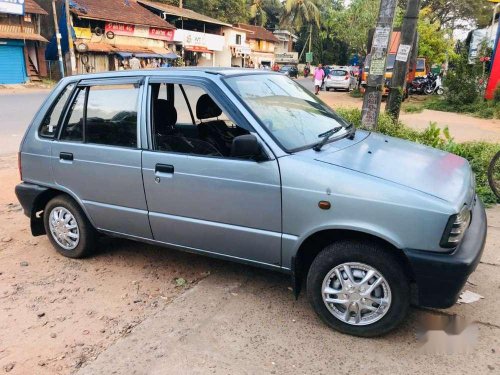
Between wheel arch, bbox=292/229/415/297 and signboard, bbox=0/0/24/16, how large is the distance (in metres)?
30.9

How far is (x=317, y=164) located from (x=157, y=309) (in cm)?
168

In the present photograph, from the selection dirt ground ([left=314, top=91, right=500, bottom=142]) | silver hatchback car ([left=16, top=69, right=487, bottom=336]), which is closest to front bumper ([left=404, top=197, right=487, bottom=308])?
silver hatchback car ([left=16, top=69, right=487, bottom=336])

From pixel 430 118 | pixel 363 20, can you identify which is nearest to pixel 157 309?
pixel 430 118

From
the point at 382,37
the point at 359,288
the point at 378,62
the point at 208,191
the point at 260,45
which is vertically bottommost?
the point at 359,288

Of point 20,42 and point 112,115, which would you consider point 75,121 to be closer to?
point 112,115

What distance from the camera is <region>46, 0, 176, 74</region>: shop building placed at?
1277 inches

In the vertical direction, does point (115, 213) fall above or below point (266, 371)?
above

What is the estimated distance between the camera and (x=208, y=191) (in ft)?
11.2

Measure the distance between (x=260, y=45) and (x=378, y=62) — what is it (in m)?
57.7

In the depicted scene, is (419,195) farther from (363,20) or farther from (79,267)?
(363,20)

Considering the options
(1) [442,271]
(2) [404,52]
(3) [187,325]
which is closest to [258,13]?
(2) [404,52]

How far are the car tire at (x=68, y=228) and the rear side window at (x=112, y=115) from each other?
2.32 feet

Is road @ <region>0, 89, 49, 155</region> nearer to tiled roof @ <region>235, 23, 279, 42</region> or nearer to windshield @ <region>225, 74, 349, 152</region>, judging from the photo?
windshield @ <region>225, 74, 349, 152</region>

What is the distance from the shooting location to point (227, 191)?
3.33 m
